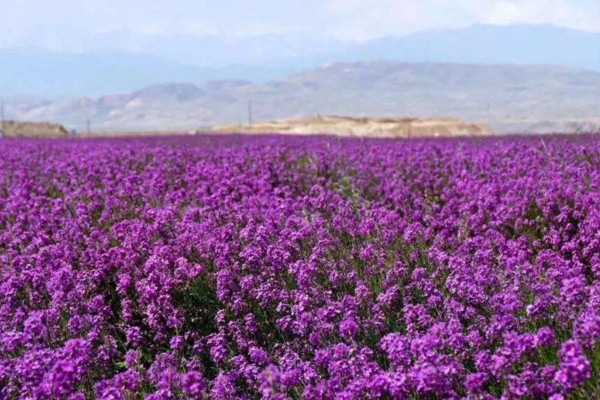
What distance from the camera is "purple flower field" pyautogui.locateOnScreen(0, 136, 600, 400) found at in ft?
11.8

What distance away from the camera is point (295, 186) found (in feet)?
32.4

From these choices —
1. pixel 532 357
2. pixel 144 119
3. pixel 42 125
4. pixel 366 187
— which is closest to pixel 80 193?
pixel 366 187

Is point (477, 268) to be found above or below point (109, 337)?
above

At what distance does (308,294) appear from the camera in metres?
4.96

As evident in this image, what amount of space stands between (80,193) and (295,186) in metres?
2.67

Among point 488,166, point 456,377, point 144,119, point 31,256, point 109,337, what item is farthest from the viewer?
point 144,119

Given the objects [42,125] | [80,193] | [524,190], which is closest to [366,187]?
[524,190]

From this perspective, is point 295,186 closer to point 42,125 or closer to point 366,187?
point 366,187

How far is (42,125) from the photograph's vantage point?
239ft

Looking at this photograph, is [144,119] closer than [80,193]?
No

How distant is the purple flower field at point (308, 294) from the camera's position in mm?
3596

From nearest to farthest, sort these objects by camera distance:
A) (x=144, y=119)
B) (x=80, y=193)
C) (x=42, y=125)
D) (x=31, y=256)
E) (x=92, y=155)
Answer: (x=31, y=256) < (x=80, y=193) < (x=92, y=155) < (x=42, y=125) < (x=144, y=119)

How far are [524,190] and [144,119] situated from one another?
7437 inches

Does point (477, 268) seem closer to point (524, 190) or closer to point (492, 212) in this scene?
point (492, 212)
